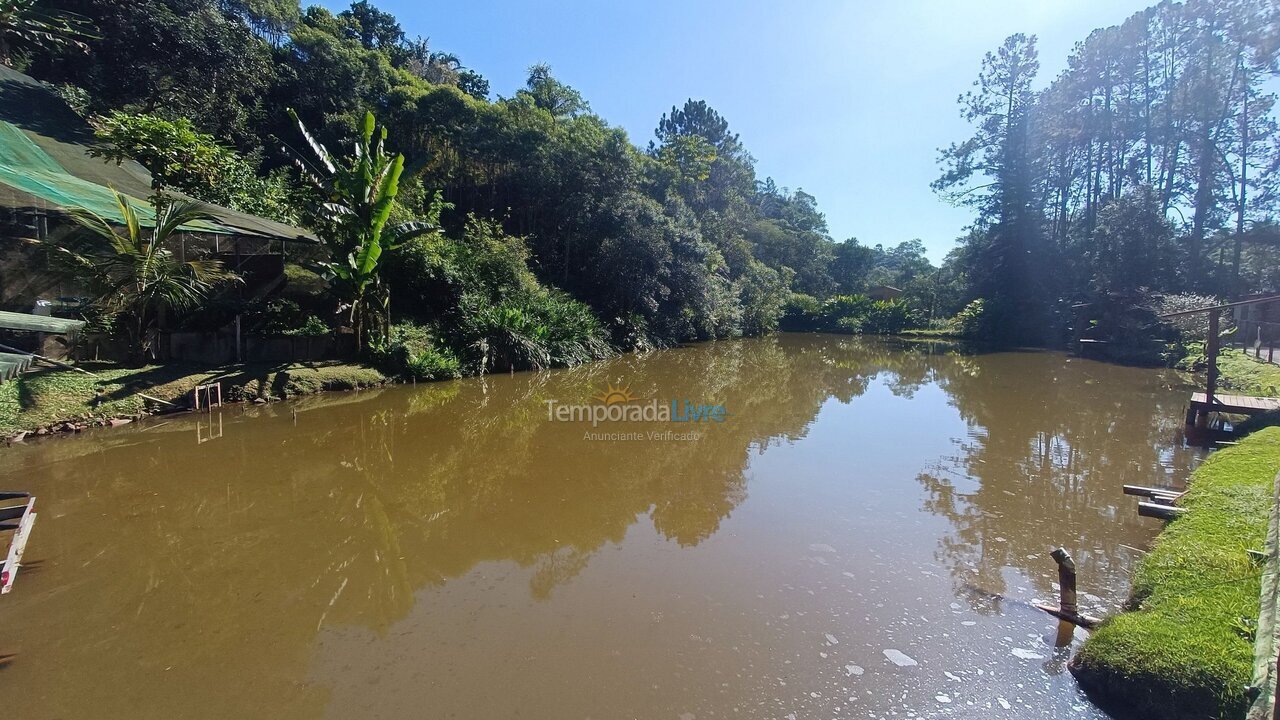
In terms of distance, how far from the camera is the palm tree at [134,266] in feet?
24.9

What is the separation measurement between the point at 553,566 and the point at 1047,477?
5.69 m

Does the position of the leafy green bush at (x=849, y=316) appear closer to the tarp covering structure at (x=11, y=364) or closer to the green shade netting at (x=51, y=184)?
the green shade netting at (x=51, y=184)

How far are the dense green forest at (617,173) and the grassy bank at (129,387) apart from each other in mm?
2189

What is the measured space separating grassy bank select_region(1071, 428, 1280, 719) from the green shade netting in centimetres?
1134

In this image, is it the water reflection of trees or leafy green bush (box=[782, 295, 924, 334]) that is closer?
the water reflection of trees

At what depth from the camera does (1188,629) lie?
2689mm

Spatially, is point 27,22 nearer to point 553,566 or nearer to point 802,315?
point 553,566

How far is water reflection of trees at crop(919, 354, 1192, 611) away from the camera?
14.1 feet

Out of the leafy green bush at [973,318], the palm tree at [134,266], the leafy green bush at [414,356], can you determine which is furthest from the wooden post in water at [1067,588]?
the leafy green bush at [973,318]

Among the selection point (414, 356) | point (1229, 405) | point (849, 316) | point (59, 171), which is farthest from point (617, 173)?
point (849, 316)

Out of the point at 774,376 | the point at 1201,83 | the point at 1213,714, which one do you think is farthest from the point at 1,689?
the point at 1201,83

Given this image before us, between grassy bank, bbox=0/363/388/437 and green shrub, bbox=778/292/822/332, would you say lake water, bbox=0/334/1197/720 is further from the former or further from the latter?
green shrub, bbox=778/292/822/332

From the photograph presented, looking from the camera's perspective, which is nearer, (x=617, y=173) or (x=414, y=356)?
(x=414, y=356)

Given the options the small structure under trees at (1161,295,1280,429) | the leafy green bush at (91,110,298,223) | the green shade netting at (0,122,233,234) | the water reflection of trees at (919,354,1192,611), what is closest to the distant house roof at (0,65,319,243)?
the green shade netting at (0,122,233,234)
